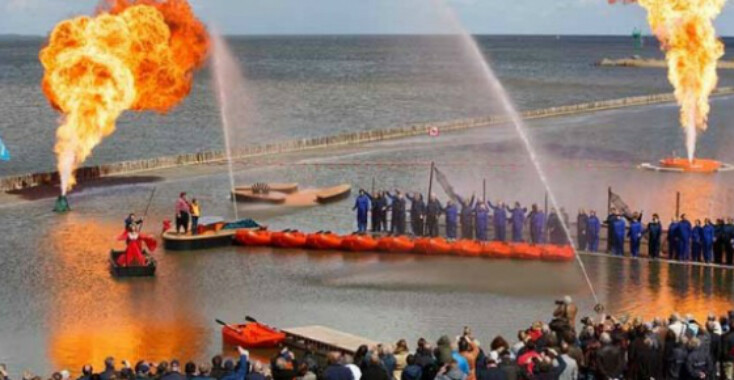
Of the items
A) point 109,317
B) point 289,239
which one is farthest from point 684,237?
point 109,317

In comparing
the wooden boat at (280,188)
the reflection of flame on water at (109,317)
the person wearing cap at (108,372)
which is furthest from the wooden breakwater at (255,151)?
the person wearing cap at (108,372)

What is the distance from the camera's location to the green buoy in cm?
4740

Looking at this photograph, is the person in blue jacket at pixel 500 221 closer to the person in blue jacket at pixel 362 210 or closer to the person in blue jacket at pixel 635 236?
the person in blue jacket at pixel 635 236

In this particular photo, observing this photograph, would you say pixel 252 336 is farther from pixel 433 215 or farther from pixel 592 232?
pixel 592 232

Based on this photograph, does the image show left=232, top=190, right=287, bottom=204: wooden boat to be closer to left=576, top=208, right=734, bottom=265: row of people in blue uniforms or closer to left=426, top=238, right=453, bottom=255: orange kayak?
left=426, top=238, right=453, bottom=255: orange kayak

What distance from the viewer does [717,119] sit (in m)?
97.4

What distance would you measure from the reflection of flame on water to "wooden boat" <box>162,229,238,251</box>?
224 centimetres

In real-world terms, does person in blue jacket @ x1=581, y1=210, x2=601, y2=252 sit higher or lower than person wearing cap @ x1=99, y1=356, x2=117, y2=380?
higher

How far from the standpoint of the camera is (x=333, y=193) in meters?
51.1

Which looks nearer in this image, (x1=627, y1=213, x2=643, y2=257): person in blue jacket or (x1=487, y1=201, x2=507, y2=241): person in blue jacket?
(x1=627, y1=213, x2=643, y2=257): person in blue jacket

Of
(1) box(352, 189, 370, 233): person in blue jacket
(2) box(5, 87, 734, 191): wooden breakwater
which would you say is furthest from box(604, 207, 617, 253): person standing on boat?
(2) box(5, 87, 734, 191): wooden breakwater

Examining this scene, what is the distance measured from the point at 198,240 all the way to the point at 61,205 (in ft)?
34.3

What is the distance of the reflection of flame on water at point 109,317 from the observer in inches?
1066

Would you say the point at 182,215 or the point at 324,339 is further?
the point at 182,215
